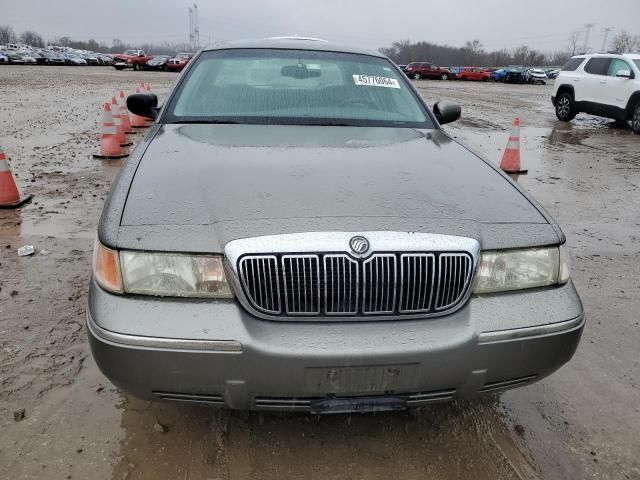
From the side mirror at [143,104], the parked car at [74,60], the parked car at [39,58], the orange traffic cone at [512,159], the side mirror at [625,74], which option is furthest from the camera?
the parked car at [74,60]

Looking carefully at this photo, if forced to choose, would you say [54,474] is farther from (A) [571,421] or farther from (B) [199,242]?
(A) [571,421]

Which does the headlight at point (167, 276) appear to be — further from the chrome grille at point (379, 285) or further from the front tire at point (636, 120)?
the front tire at point (636, 120)

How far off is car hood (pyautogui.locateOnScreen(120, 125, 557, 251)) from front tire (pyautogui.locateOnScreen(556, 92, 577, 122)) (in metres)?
13.1

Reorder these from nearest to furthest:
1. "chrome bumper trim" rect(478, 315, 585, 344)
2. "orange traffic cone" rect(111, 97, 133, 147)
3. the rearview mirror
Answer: "chrome bumper trim" rect(478, 315, 585, 344)
the rearview mirror
"orange traffic cone" rect(111, 97, 133, 147)

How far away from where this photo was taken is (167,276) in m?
1.74

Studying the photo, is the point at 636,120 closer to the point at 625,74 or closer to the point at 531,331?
the point at 625,74

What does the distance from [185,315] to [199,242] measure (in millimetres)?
249

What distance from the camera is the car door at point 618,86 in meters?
11.9

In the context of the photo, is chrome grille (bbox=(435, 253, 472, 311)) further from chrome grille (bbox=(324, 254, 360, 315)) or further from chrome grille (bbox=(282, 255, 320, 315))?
chrome grille (bbox=(282, 255, 320, 315))

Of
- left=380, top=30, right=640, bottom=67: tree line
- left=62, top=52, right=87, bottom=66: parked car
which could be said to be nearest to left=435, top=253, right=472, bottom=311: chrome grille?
left=62, top=52, right=87, bottom=66: parked car

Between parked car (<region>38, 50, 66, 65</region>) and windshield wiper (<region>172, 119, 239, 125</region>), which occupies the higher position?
windshield wiper (<region>172, 119, 239, 125</region>)

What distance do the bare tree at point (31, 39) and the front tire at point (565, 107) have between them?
133819 mm

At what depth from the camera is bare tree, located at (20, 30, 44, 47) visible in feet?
396

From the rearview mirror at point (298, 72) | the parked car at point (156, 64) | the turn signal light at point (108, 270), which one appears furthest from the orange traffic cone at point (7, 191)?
the parked car at point (156, 64)
